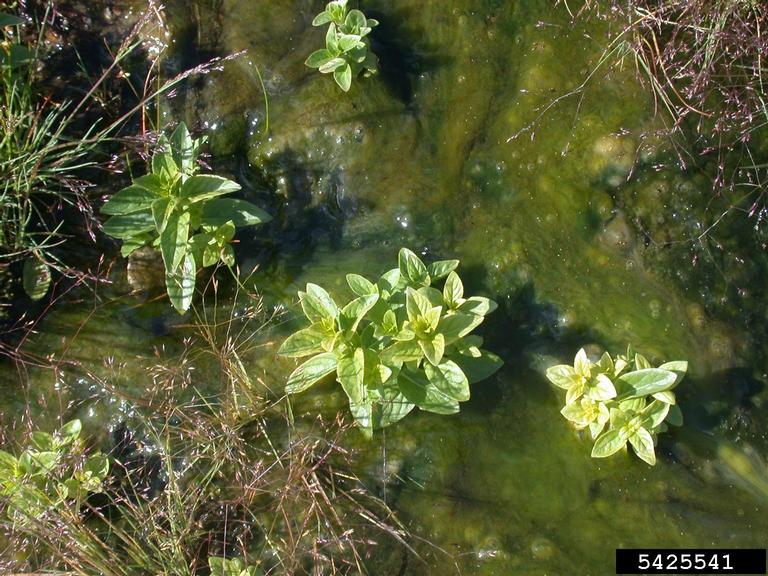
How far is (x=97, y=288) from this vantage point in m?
3.19

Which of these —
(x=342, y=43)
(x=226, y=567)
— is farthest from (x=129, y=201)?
(x=226, y=567)

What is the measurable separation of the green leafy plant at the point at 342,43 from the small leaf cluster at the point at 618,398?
164cm

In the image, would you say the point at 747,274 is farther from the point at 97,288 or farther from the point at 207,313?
the point at 97,288

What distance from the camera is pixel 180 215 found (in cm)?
294

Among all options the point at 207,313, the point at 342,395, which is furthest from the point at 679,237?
the point at 207,313

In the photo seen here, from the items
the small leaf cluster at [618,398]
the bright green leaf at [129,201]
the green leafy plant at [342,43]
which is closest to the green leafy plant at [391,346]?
the small leaf cluster at [618,398]

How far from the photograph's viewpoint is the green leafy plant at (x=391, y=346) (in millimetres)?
2740

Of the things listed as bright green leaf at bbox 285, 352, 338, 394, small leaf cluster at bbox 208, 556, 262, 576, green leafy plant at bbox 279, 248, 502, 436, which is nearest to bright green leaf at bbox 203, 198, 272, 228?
green leafy plant at bbox 279, 248, 502, 436

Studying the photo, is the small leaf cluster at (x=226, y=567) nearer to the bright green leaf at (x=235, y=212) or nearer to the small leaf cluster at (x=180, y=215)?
the small leaf cluster at (x=180, y=215)

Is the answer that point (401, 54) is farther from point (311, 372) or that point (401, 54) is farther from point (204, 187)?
point (311, 372)

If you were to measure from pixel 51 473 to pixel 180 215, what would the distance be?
1088 mm

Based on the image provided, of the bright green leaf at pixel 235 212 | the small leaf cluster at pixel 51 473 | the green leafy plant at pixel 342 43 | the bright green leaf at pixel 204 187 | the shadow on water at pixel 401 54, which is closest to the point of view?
the small leaf cluster at pixel 51 473

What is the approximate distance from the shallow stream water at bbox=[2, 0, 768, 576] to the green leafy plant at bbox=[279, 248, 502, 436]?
6.7 inches

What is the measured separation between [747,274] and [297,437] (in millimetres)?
2234
